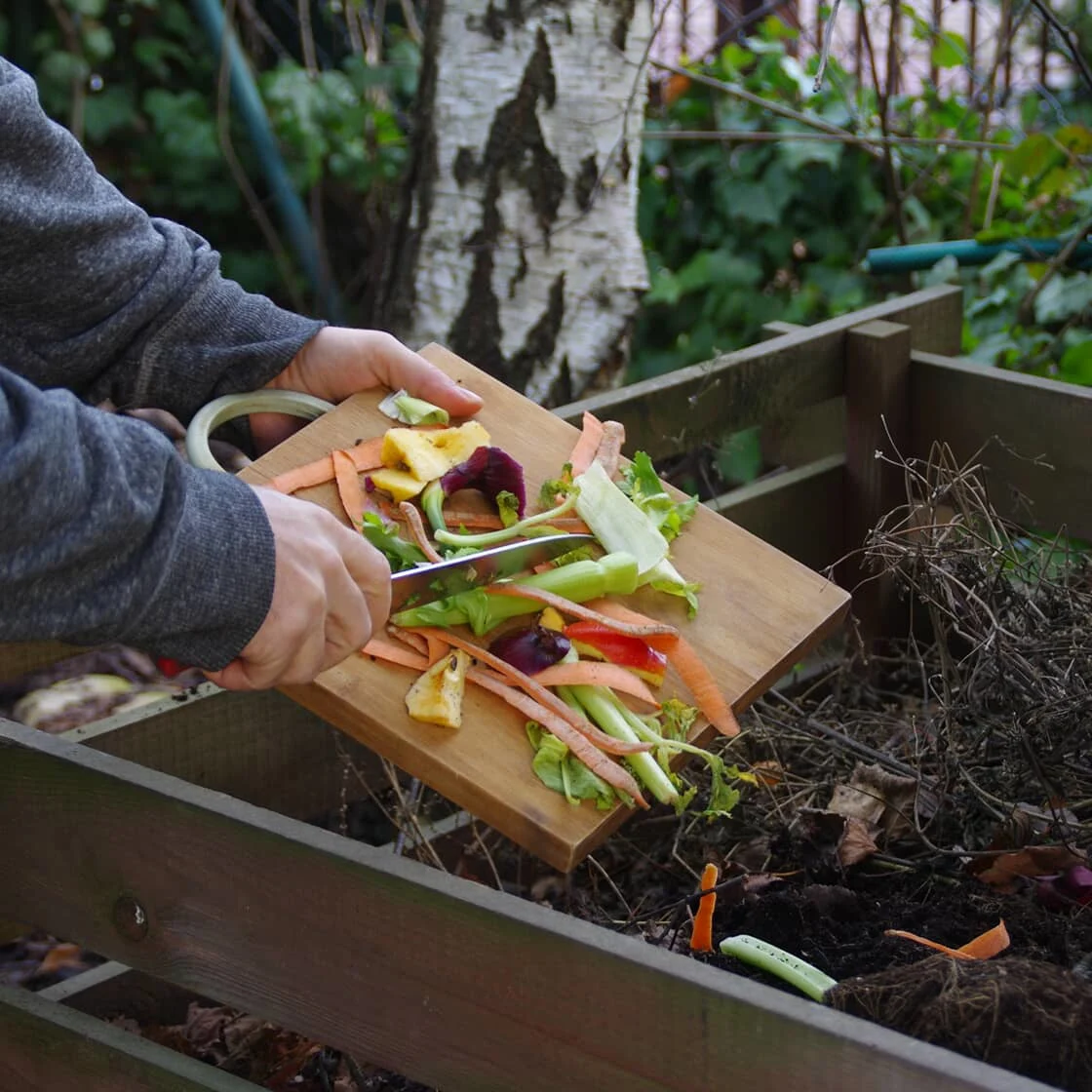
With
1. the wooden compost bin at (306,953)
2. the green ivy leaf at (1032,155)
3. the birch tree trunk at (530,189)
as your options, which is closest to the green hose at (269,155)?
the birch tree trunk at (530,189)

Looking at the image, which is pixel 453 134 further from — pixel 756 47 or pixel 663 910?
pixel 756 47

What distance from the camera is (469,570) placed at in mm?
1791

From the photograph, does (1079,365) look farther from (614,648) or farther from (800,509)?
(614,648)

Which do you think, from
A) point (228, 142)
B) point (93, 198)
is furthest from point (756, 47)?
point (93, 198)

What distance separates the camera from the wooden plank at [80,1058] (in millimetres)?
1615

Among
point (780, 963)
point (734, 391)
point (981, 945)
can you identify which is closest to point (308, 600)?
point (780, 963)

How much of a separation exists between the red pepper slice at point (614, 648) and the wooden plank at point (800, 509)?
901mm

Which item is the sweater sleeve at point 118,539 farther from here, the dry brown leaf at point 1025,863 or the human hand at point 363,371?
the dry brown leaf at point 1025,863

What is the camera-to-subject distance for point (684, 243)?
18.2 feet

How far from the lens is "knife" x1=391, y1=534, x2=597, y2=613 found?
1.74m

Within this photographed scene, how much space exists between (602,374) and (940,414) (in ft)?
3.16

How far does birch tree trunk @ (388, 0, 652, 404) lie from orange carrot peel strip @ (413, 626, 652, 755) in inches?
68.7

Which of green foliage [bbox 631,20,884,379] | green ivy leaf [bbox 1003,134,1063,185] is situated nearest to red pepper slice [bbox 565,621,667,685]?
green ivy leaf [bbox 1003,134,1063,185]

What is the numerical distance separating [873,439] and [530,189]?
3.51 feet
